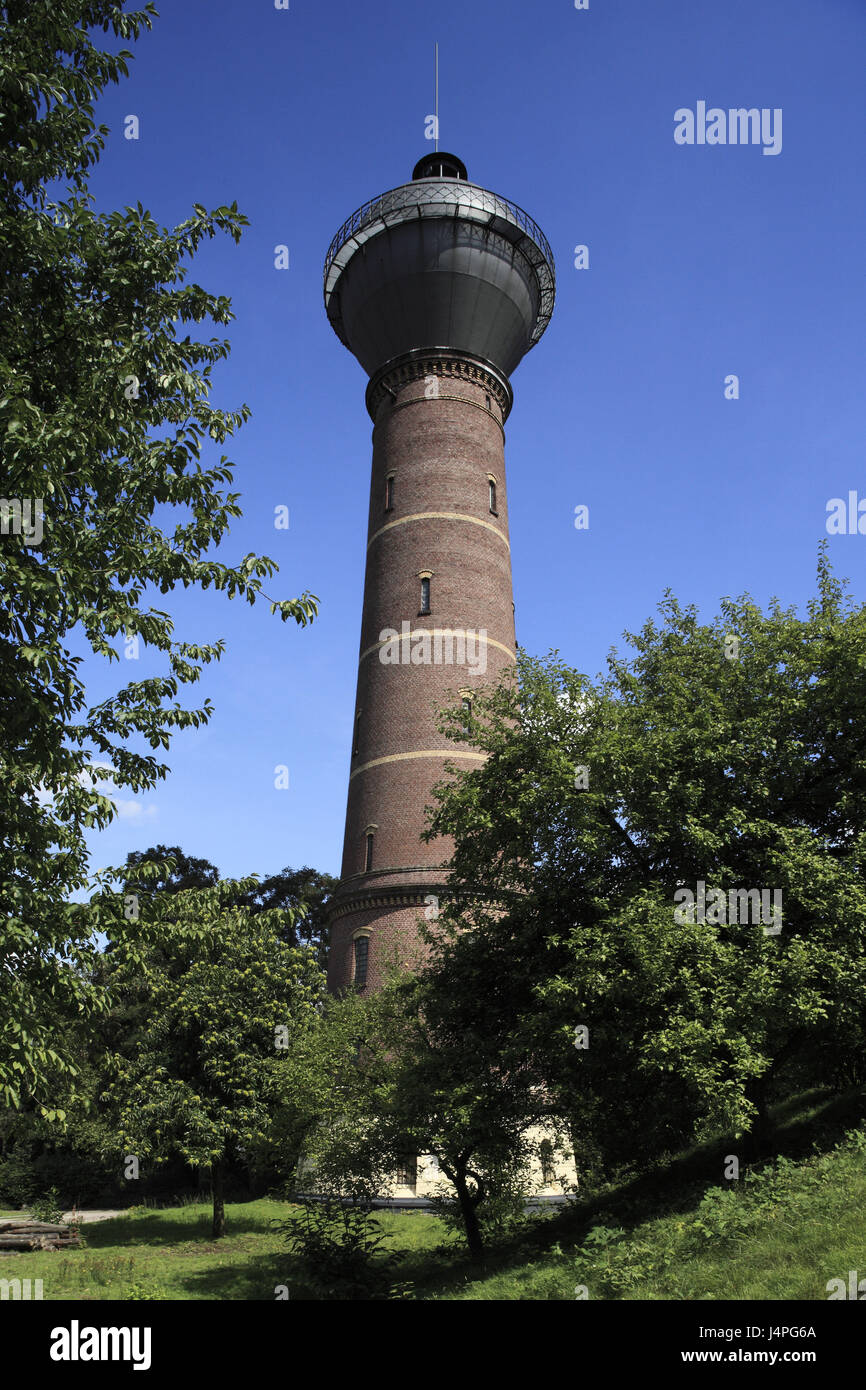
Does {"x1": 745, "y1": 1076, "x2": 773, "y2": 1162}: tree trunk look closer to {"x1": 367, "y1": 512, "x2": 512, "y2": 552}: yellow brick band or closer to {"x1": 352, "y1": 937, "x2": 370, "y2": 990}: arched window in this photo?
{"x1": 352, "y1": 937, "x2": 370, "y2": 990}: arched window

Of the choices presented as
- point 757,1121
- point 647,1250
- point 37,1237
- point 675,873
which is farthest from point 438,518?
point 647,1250

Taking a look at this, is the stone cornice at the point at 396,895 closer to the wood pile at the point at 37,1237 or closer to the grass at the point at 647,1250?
the grass at the point at 647,1250

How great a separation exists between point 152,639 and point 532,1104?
10625 millimetres

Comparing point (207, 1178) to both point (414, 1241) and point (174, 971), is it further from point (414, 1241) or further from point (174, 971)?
point (414, 1241)

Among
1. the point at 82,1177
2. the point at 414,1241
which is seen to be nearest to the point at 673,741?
the point at 414,1241

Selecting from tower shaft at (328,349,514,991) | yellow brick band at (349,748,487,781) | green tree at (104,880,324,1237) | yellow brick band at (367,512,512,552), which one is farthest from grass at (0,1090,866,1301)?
yellow brick band at (367,512,512,552)

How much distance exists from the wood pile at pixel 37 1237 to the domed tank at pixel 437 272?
27.1 m

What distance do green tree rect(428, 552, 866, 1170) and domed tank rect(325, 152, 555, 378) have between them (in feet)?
63.0

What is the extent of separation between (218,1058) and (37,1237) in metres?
5.31

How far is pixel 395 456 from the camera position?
31.8 metres

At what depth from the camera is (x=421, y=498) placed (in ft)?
101

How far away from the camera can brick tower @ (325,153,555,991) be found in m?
27.4

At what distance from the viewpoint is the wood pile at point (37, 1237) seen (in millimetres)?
21156

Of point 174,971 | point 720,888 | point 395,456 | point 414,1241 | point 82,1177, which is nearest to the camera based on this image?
point 720,888
